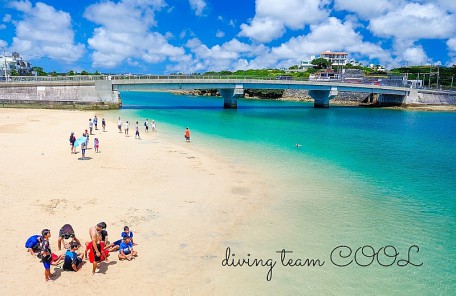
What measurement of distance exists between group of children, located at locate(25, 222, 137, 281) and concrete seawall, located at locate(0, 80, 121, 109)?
172 ft

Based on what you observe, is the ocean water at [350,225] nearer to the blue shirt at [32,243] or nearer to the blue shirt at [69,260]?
the blue shirt at [69,260]

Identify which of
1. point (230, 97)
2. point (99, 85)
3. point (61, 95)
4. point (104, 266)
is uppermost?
point (99, 85)

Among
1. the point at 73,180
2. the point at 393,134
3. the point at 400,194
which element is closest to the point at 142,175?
the point at 73,180

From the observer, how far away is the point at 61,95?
5800cm

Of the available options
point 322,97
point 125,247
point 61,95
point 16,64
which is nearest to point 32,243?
point 125,247

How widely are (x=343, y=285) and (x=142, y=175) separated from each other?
42.6 ft

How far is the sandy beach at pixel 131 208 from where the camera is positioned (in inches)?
369

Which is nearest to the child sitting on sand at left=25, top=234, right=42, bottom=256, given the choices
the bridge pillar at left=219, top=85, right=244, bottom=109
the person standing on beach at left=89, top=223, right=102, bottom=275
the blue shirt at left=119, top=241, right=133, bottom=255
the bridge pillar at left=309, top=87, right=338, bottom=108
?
the person standing on beach at left=89, top=223, right=102, bottom=275

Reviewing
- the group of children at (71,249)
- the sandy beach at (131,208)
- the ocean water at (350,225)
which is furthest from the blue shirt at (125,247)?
the ocean water at (350,225)

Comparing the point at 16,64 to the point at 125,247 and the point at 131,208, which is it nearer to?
the point at 131,208

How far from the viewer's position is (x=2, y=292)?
8531 millimetres

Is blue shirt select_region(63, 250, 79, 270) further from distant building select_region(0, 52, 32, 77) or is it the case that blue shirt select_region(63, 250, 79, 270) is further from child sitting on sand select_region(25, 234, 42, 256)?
distant building select_region(0, 52, 32, 77)

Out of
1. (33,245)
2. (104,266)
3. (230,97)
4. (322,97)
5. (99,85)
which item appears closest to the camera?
(104,266)

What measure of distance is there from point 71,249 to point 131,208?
4403 mm
